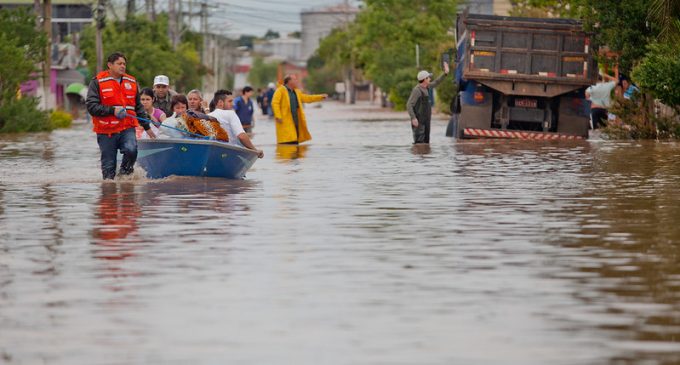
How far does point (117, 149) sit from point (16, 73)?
26.3m

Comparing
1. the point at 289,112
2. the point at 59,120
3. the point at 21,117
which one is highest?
the point at 289,112

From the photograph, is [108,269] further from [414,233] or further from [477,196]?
[477,196]

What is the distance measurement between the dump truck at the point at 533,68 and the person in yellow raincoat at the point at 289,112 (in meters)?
3.76

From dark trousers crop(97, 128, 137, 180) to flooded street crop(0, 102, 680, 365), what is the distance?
20 centimetres

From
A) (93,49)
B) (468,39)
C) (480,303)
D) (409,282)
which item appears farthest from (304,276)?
(93,49)

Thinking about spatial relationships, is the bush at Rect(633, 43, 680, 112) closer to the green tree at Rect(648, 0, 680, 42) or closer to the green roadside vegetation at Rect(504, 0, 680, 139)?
the green tree at Rect(648, 0, 680, 42)

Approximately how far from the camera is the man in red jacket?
2011 cm

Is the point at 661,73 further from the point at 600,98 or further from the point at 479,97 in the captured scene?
the point at 600,98

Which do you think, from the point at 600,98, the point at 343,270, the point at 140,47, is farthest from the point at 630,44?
the point at 140,47

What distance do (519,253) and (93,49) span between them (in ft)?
214

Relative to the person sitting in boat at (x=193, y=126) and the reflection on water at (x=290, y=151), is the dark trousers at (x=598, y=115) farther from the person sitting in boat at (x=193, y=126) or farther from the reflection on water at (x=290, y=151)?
the person sitting in boat at (x=193, y=126)

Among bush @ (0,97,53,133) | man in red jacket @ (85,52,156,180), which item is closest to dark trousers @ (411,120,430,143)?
man in red jacket @ (85,52,156,180)

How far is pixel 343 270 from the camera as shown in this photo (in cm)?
1121

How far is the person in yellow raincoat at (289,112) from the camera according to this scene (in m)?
32.0
